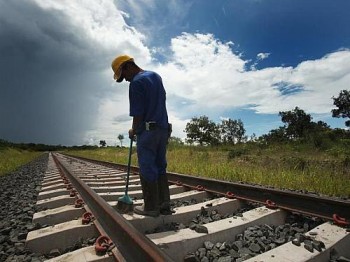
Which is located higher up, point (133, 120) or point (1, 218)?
point (133, 120)

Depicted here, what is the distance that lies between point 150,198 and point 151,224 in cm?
32

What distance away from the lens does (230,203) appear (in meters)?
3.78

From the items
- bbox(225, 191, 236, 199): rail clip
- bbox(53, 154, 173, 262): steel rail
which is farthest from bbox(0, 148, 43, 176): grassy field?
bbox(53, 154, 173, 262): steel rail

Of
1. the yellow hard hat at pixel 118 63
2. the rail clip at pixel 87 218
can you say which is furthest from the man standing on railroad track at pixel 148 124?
the rail clip at pixel 87 218

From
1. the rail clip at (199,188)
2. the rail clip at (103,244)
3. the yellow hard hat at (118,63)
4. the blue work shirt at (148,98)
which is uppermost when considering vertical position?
the yellow hard hat at (118,63)

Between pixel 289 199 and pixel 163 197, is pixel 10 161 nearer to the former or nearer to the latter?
pixel 163 197

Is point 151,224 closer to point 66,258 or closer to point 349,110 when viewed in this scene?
point 66,258

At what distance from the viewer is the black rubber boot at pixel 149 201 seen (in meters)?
3.39

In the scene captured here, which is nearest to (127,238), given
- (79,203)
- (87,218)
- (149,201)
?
(87,218)

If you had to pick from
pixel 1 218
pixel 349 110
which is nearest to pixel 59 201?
pixel 1 218

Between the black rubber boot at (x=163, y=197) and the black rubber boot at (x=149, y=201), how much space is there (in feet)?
0.37

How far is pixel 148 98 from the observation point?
3.63m

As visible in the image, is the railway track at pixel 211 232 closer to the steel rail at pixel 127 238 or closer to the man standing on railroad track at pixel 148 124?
the steel rail at pixel 127 238

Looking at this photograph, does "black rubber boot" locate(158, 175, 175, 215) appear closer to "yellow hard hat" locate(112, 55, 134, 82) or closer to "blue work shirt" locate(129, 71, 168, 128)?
"blue work shirt" locate(129, 71, 168, 128)
